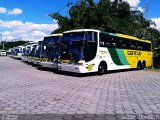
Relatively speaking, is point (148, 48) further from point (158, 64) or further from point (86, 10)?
point (86, 10)

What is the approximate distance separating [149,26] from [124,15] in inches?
202

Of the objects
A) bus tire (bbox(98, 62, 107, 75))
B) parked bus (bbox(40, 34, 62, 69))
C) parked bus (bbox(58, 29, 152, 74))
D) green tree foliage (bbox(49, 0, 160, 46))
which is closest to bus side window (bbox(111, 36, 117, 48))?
parked bus (bbox(58, 29, 152, 74))

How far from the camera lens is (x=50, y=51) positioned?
2192 cm

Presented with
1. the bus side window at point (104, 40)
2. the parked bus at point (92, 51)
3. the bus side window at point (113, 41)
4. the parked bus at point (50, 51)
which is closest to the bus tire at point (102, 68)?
the parked bus at point (92, 51)

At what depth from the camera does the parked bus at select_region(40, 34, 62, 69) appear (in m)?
20.9

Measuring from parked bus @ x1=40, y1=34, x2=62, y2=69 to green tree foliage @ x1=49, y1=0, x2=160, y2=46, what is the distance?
9.86 meters

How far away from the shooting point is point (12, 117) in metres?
6.95

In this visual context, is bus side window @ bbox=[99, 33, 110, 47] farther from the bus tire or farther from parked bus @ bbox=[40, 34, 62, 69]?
parked bus @ bbox=[40, 34, 62, 69]

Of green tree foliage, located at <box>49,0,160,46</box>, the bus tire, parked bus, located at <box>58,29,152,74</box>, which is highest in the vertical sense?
green tree foliage, located at <box>49,0,160,46</box>

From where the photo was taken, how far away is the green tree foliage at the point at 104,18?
32000 mm

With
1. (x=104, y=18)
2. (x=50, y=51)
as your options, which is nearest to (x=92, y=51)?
(x=50, y=51)

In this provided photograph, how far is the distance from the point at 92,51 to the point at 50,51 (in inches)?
197

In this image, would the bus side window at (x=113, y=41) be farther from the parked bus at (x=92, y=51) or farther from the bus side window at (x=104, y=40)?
the bus side window at (x=104, y=40)

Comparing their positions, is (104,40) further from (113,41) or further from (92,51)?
(92,51)
